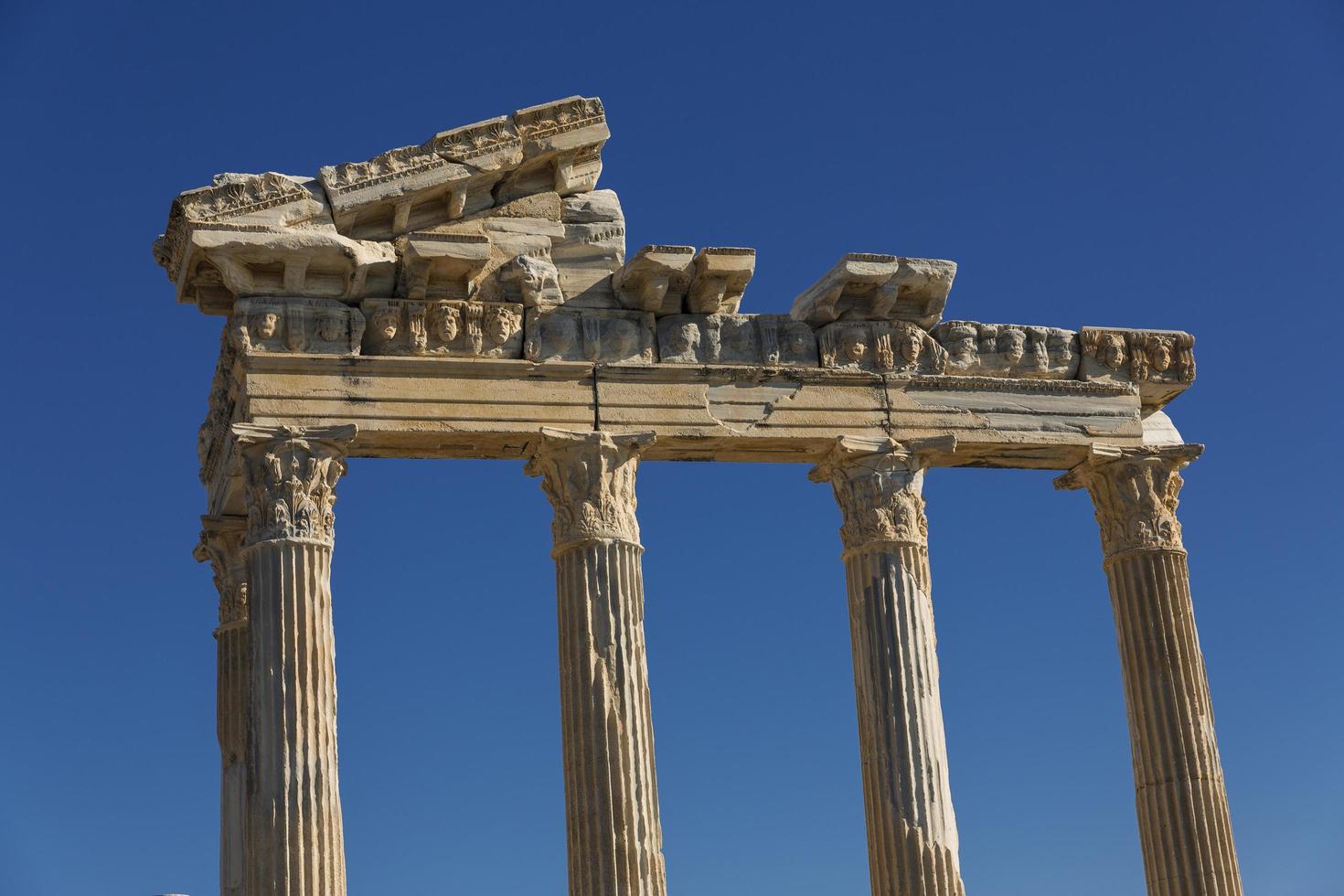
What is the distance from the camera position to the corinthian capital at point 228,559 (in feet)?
104

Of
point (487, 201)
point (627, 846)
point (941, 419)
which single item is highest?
point (487, 201)

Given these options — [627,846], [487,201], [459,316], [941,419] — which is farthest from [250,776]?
[941,419]

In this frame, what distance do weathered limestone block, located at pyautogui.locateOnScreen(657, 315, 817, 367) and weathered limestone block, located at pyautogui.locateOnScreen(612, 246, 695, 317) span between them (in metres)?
0.28

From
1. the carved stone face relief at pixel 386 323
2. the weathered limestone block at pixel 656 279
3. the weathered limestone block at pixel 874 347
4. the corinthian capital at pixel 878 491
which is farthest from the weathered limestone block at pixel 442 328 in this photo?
the corinthian capital at pixel 878 491

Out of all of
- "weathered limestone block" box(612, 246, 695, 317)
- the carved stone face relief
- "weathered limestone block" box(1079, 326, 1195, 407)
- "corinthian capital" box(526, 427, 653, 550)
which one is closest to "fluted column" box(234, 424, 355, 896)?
the carved stone face relief

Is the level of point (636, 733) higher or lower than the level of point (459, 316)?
lower

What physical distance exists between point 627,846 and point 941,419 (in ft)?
24.2

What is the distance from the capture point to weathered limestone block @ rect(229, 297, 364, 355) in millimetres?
28984

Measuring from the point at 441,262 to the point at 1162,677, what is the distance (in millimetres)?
11170

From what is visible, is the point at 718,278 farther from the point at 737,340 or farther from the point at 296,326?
the point at 296,326

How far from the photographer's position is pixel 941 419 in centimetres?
3161

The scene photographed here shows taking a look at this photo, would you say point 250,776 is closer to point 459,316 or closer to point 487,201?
point 459,316

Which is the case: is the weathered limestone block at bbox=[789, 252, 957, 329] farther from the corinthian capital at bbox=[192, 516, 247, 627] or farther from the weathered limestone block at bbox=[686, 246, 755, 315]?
the corinthian capital at bbox=[192, 516, 247, 627]

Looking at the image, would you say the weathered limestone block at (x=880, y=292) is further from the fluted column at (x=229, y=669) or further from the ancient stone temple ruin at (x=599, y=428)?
the fluted column at (x=229, y=669)
